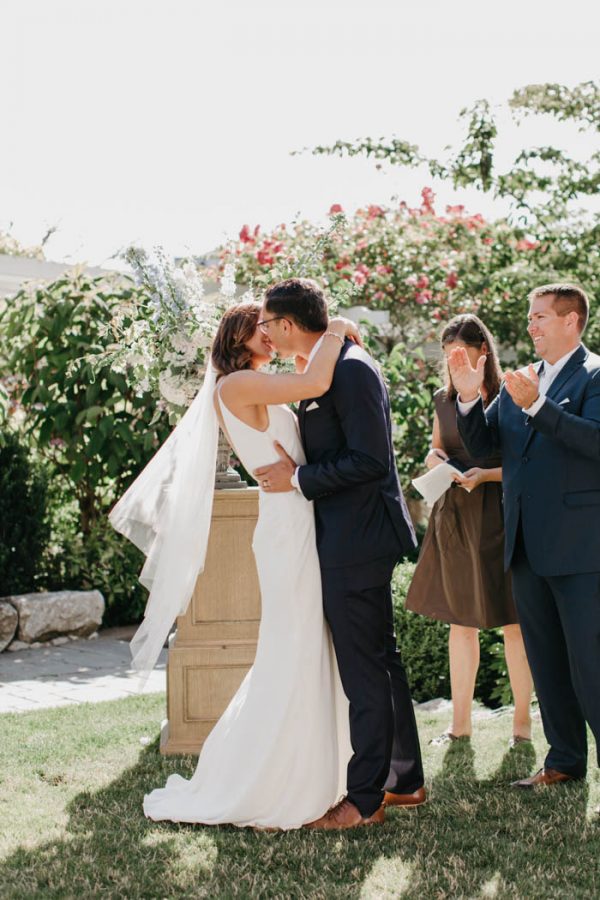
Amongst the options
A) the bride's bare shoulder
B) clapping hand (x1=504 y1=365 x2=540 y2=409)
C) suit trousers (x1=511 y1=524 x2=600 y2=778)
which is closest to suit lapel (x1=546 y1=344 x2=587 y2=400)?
clapping hand (x1=504 y1=365 x2=540 y2=409)

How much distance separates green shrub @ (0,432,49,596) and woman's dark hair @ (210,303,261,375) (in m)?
4.11

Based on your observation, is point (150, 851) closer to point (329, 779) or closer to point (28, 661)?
point (329, 779)

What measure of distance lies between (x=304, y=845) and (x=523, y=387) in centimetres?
169

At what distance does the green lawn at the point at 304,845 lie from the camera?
317cm

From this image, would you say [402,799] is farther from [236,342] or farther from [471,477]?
[236,342]

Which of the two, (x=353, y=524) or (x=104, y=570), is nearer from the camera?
(x=353, y=524)

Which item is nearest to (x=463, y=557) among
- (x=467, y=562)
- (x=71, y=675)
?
(x=467, y=562)

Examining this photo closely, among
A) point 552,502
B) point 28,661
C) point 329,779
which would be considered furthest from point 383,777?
point 28,661

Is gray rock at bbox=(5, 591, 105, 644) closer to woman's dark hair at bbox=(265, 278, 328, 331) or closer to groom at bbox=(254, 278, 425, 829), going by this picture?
groom at bbox=(254, 278, 425, 829)

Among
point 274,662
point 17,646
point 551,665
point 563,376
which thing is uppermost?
point 563,376

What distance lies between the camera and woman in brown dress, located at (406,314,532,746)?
4.73 m

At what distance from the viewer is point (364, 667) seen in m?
3.71

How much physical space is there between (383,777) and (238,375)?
148cm

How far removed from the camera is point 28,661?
6977 millimetres
